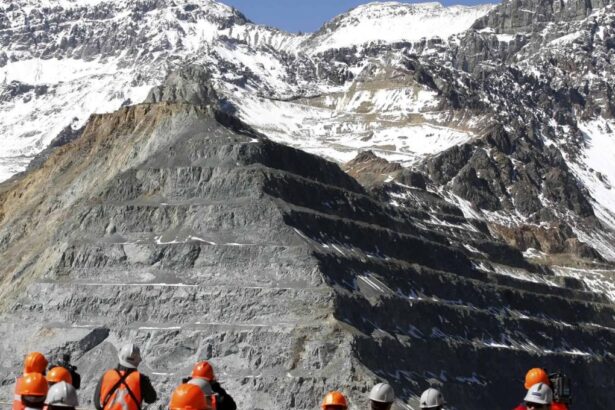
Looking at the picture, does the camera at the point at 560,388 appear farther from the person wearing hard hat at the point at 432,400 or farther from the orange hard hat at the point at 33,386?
the orange hard hat at the point at 33,386

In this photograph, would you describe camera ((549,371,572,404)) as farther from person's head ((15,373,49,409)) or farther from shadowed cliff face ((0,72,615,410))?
shadowed cliff face ((0,72,615,410))

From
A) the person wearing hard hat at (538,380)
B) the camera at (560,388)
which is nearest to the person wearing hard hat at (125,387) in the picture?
the person wearing hard hat at (538,380)

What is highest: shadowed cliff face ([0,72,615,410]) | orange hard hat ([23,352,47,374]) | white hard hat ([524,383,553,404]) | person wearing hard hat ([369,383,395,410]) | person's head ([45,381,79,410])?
white hard hat ([524,383,553,404])

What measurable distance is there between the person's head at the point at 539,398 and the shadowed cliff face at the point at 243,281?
6045 centimetres

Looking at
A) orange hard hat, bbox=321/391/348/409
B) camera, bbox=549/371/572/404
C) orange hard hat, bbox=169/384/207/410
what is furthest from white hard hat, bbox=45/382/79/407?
camera, bbox=549/371/572/404

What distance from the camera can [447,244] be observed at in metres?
133

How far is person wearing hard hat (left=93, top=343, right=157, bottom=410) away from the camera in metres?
22.9

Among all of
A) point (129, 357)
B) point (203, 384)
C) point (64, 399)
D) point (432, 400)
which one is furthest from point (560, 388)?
point (64, 399)

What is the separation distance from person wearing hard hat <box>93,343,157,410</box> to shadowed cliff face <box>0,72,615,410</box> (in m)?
58.6

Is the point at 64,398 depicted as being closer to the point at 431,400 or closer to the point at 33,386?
the point at 33,386

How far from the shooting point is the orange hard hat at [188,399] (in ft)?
63.7

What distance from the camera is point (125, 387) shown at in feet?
75.5

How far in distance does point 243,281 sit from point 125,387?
69017 mm

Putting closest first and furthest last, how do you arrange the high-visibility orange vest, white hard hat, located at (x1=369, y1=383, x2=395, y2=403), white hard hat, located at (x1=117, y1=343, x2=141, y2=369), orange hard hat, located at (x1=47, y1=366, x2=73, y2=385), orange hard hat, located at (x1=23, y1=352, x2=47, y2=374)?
white hard hat, located at (x1=369, y1=383, x2=395, y2=403)
the high-visibility orange vest
white hard hat, located at (x1=117, y1=343, x2=141, y2=369)
orange hard hat, located at (x1=47, y1=366, x2=73, y2=385)
orange hard hat, located at (x1=23, y1=352, x2=47, y2=374)
